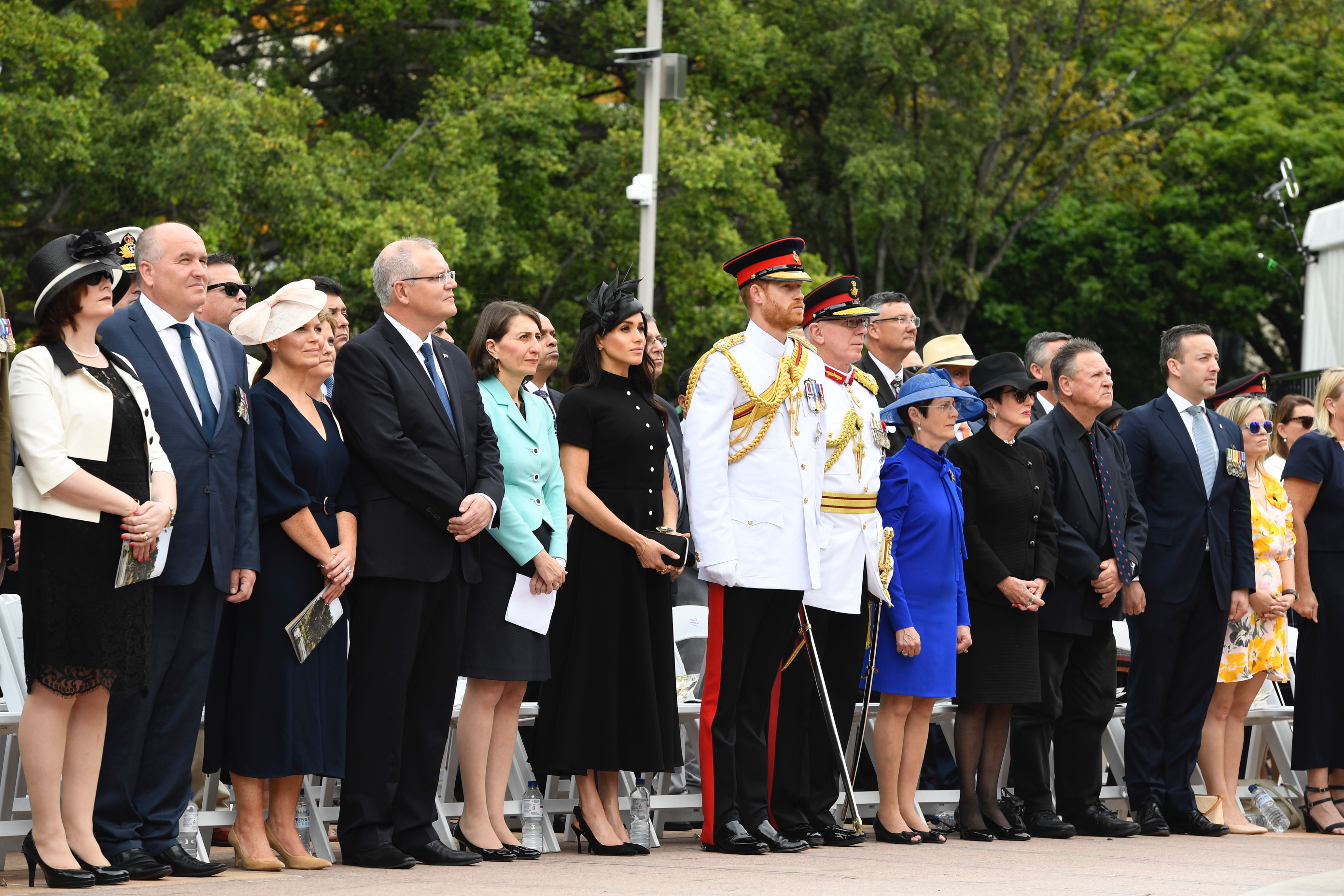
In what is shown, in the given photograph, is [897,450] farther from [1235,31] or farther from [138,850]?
[1235,31]

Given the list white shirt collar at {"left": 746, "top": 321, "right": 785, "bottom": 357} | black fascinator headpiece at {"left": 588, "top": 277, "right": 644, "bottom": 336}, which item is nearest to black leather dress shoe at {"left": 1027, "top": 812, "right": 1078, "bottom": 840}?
white shirt collar at {"left": 746, "top": 321, "right": 785, "bottom": 357}

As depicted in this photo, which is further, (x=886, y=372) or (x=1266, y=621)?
(x=1266, y=621)

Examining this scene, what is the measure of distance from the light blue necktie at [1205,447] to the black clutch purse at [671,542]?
117 inches

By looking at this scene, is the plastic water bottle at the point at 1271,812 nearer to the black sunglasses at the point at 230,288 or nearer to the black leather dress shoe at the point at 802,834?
the black leather dress shoe at the point at 802,834

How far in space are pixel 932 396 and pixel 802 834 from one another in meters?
1.87

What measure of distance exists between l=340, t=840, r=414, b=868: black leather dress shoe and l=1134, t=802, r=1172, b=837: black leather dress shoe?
143 inches

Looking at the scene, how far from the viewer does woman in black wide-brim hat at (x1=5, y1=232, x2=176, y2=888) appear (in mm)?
4973

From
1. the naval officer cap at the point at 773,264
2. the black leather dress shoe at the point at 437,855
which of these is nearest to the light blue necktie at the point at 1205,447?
the naval officer cap at the point at 773,264

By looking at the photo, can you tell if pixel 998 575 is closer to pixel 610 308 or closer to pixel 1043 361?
pixel 1043 361

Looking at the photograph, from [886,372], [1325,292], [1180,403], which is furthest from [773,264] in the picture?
[1325,292]

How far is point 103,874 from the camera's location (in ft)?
16.3

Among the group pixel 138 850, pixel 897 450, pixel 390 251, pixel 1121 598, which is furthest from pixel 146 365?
pixel 1121 598

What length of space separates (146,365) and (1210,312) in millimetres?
26328

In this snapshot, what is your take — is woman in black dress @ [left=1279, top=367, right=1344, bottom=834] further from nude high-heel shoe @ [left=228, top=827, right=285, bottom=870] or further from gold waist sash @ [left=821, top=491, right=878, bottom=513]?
nude high-heel shoe @ [left=228, top=827, right=285, bottom=870]
